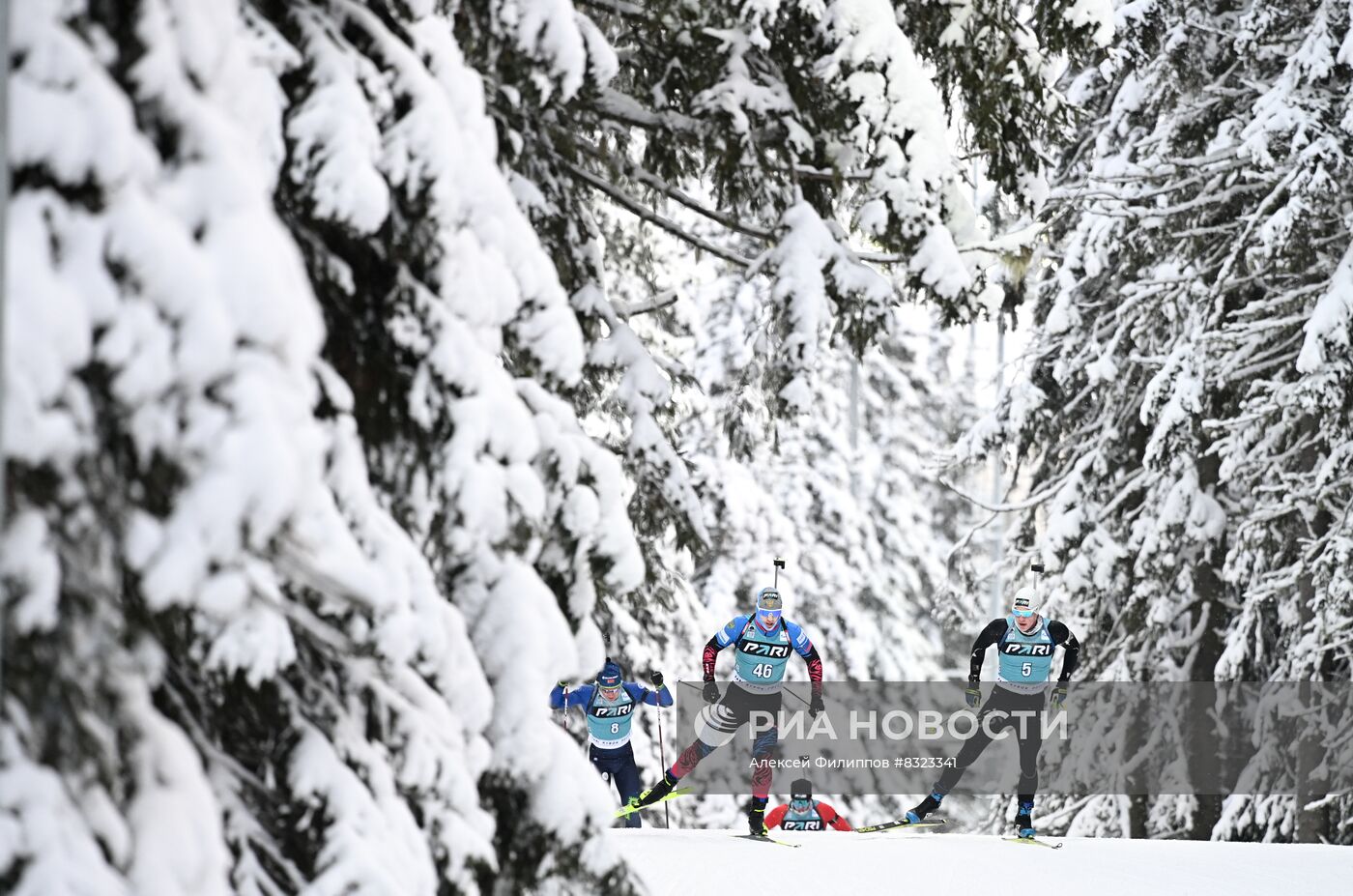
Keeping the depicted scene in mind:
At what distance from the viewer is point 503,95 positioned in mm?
4816

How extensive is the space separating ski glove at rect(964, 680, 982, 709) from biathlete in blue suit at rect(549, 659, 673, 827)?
2.33m

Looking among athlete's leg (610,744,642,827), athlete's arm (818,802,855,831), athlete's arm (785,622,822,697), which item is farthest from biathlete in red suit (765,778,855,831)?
athlete's arm (785,622,822,697)

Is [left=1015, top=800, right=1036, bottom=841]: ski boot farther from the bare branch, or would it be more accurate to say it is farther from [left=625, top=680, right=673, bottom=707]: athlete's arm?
the bare branch

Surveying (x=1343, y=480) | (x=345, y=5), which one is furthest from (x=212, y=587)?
(x=1343, y=480)

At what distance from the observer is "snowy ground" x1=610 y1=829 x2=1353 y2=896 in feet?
27.5

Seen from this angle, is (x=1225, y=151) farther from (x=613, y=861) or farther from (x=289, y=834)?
(x=289, y=834)

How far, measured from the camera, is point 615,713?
35.1 feet

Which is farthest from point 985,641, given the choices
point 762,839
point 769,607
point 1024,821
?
point 762,839

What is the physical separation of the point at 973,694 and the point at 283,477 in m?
8.54

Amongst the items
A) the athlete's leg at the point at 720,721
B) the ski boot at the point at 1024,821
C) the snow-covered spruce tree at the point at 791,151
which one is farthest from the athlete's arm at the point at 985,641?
the snow-covered spruce tree at the point at 791,151

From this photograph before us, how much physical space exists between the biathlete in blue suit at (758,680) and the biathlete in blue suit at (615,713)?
53 centimetres

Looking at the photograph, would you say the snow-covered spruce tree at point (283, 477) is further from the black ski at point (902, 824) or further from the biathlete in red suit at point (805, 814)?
the biathlete in red suit at point (805, 814)

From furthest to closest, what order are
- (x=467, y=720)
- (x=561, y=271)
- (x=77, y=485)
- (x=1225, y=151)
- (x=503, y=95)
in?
(x=1225, y=151)
(x=561, y=271)
(x=503, y=95)
(x=467, y=720)
(x=77, y=485)

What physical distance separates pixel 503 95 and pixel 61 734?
307cm
